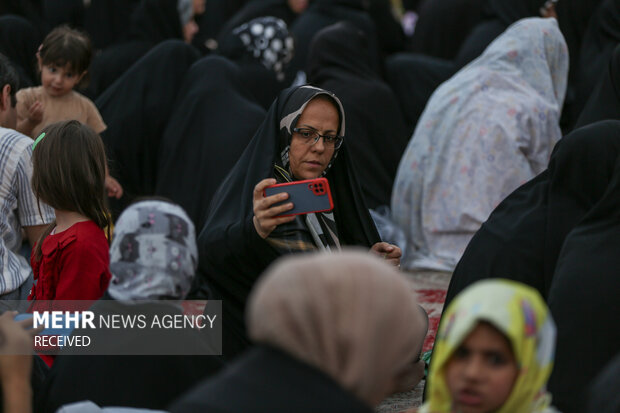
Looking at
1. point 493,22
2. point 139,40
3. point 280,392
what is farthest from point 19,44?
point 280,392

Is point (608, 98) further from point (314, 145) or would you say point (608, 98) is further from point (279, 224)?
point (279, 224)

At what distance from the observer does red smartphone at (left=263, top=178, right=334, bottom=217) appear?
3.61 m

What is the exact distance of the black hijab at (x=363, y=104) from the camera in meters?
6.89

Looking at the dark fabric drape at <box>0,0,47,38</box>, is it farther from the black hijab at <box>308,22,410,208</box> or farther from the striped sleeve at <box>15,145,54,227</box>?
the striped sleeve at <box>15,145,54,227</box>

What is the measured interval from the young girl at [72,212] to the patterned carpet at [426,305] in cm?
135

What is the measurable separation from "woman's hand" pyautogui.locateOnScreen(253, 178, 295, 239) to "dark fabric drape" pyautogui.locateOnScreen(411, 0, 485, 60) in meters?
5.55

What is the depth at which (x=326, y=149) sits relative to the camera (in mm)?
4004

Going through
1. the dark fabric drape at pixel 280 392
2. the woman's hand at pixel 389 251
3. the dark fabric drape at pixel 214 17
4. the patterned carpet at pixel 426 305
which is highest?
the dark fabric drape at pixel 280 392

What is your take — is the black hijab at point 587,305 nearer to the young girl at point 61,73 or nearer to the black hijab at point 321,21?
the young girl at point 61,73

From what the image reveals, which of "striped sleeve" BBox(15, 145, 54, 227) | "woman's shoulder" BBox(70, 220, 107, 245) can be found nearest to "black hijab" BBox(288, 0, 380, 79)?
"striped sleeve" BBox(15, 145, 54, 227)

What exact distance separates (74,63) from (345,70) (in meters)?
2.25

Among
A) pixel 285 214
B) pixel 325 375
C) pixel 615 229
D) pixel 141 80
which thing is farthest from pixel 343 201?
pixel 141 80

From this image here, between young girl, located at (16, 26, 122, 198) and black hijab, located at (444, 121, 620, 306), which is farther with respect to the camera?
young girl, located at (16, 26, 122, 198)

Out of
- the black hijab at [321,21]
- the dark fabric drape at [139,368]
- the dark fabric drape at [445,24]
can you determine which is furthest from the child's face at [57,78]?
the dark fabric drape at [445,24]
